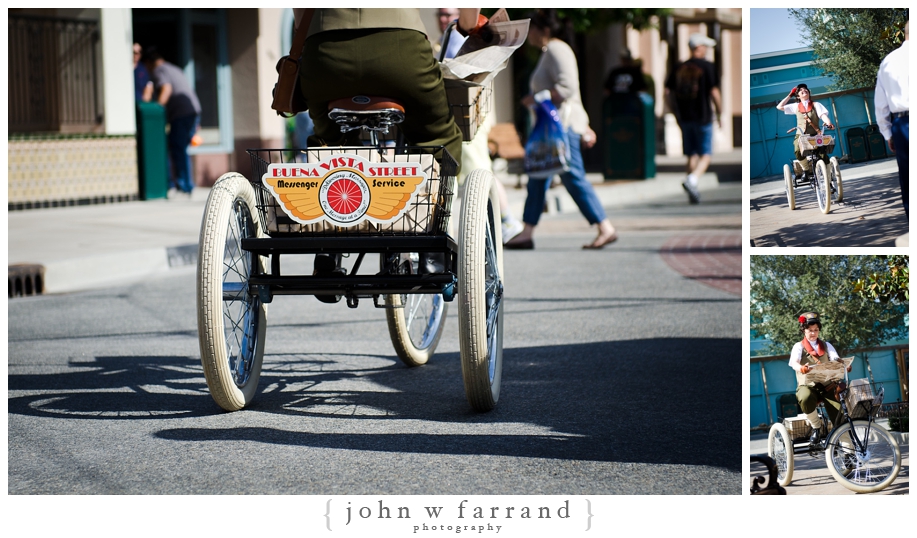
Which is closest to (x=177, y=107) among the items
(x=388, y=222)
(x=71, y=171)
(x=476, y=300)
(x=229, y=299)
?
(x=71, y=171)

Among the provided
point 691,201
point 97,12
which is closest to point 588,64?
point 691,201

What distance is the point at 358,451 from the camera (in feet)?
12.4

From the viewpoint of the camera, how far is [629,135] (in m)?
16.8

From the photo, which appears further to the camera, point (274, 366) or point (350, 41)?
point (274, 366)

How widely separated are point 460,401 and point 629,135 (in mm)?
12728

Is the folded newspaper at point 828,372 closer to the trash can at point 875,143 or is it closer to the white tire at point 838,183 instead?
the white tire at point 838,183

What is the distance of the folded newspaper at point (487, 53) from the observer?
4594mm

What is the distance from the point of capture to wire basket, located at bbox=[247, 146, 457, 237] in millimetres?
3955

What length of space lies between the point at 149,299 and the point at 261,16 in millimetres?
10141

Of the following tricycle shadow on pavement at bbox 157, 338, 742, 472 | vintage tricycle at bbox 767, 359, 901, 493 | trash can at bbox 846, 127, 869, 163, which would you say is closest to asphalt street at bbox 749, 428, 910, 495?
vintage tricycle at bbox 767, 359, 901, 493

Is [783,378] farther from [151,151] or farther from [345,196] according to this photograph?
[151,151]

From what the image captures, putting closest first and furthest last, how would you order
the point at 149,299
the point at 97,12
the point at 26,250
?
1. the point at 149,299
2. the point at 26,250
3. the point at 97,12

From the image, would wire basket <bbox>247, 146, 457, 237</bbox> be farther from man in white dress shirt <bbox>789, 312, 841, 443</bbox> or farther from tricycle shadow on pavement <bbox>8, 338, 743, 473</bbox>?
man in white dress shirt <bbox>789, 312, 841, 443</bbox>

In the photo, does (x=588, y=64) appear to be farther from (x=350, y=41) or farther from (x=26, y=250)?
(x=350, y=41)
